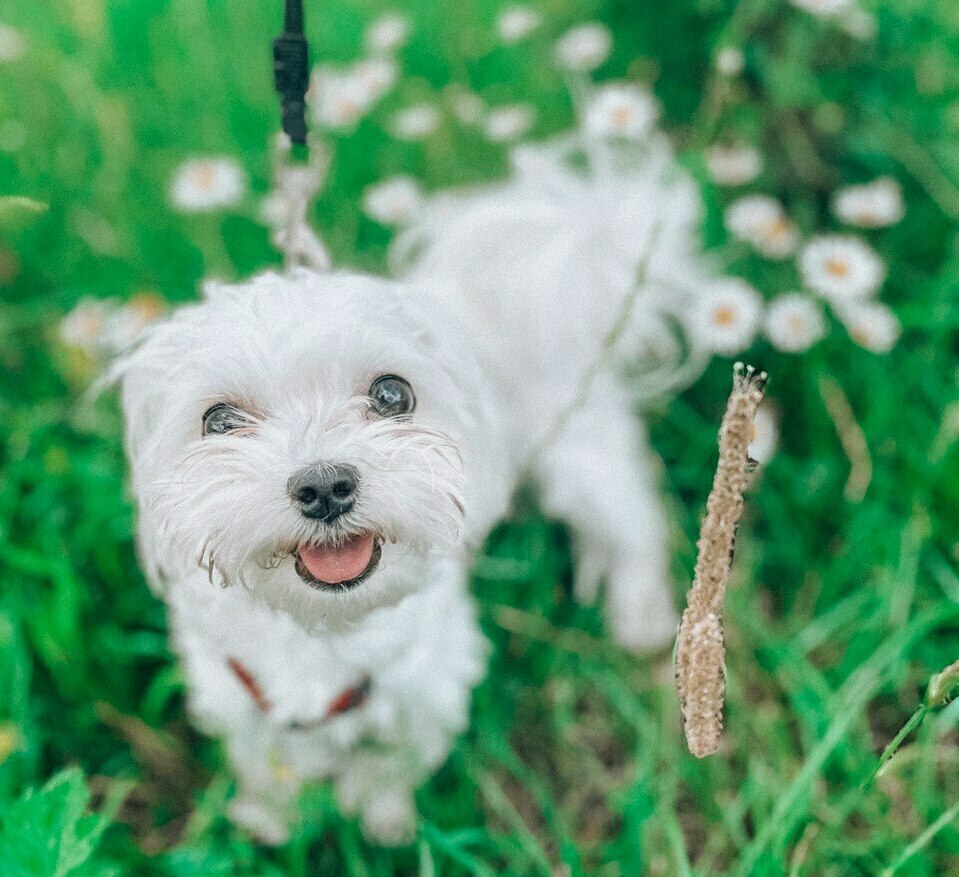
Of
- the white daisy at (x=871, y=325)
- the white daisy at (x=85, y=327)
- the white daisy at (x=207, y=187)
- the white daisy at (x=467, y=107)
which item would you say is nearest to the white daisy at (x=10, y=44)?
the white daisy at (x=207, y=187)

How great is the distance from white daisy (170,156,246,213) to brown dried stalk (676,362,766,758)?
1.95 meters

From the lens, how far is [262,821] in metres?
1.71

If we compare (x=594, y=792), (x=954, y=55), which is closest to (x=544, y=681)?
(x=594, y=792)

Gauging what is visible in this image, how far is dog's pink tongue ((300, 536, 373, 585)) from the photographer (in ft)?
4.00

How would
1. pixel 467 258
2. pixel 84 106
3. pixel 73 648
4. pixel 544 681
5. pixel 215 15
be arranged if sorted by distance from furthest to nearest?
pixel 215 15 < pixel 84 106 < pixel 467 258 < pixel 544 681 < pixel 73 648

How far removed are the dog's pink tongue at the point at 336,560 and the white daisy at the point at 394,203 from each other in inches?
63.0

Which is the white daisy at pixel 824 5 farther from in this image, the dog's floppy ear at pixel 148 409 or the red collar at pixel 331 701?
the red collar at pixel 331 701

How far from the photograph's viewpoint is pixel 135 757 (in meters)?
1.95

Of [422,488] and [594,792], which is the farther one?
[594,792]

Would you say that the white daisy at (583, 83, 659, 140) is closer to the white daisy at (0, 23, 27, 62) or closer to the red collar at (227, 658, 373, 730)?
the red collar at (227, 658, 373, 730)

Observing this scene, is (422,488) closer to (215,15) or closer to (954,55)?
(954,55)

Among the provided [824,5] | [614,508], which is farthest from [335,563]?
[824,5]

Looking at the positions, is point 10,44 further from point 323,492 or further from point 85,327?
point 323,492

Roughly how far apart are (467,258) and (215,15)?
2.08 meters
